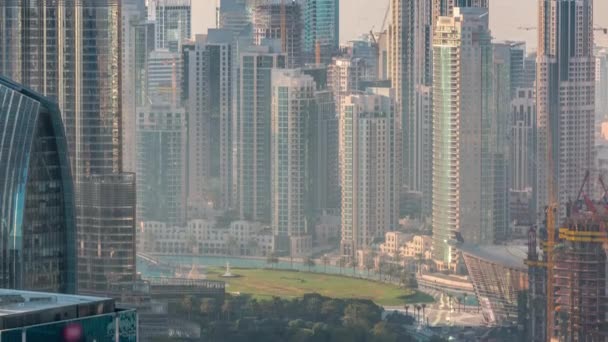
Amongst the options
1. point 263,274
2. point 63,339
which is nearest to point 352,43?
point 263,274

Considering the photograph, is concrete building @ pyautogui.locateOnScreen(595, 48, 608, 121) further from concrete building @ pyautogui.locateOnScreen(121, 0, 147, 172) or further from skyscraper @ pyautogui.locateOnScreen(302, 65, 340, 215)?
concrete building @ pyautogui.locateOnScreen(121, 0, 147, 172)

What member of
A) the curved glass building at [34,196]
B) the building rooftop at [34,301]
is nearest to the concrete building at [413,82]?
the curved glass building at [34,196]

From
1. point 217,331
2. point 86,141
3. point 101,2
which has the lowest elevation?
A: point 217,331

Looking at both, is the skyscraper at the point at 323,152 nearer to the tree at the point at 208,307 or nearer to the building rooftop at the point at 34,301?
the tree at the point at 208,307

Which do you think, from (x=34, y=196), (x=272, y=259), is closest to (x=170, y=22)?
(x=272, y=259)

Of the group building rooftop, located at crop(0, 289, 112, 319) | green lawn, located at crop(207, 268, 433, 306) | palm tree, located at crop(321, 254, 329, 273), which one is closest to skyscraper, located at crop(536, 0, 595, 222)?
green lawn, located at crop(207, 268, 433, 306)

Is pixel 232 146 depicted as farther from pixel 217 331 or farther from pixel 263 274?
pixel 217 331
